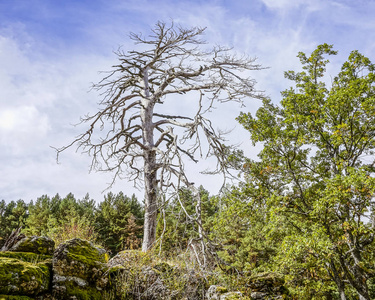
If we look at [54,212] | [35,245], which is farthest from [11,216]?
[35,245]

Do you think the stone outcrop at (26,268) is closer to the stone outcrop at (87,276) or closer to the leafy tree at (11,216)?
the stone outcrop at (87,276)

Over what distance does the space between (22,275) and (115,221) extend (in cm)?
2060

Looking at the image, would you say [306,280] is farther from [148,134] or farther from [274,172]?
[148,134]

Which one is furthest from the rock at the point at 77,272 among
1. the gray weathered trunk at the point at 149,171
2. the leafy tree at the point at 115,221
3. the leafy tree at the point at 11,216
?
the leafy tree at the point at 11,216

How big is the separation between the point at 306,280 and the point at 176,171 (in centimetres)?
733

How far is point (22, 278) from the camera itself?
3873mm

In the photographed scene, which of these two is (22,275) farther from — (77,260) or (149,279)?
(149,279)

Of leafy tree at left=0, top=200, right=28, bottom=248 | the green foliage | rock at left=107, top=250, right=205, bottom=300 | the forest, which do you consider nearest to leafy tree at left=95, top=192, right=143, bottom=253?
the green foliage

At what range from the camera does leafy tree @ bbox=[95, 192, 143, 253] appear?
22375 millimetres

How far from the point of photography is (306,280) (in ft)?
34.5

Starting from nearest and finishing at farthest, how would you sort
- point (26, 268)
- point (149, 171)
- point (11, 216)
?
point (26, 268)
point (149, 171)
point (11, 216)

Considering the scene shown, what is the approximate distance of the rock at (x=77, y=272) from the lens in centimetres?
435

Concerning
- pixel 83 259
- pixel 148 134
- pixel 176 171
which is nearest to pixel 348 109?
pixel 176 171

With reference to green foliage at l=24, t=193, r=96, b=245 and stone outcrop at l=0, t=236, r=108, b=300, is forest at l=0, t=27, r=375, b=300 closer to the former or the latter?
stone outcrop at l=0, t=236, r=108, b=300
